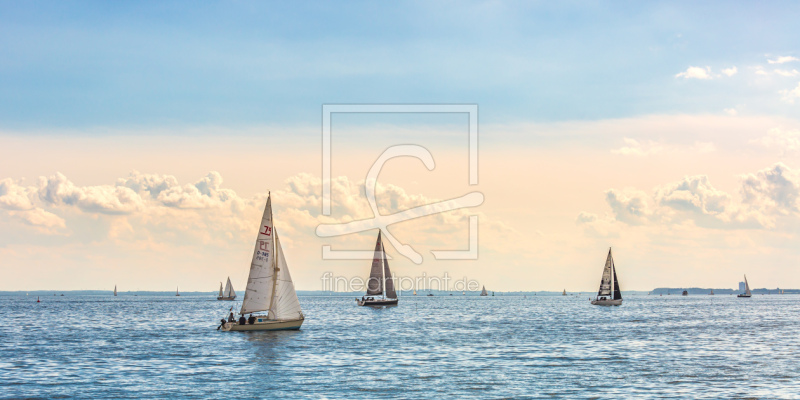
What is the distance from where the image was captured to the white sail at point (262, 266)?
245 feet

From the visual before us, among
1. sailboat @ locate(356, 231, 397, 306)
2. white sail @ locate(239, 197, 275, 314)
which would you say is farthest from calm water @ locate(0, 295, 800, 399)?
sailboat @ locate(356, 231, 397, 306)

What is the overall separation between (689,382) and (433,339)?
35456 mm

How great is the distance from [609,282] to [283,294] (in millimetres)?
114431

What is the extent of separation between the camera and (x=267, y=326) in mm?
77312

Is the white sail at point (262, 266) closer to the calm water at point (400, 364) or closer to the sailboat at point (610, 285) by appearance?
the calm water at point (400, 364)

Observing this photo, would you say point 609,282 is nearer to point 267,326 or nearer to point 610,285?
point 610,285

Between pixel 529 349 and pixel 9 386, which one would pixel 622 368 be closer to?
pixel 529 349

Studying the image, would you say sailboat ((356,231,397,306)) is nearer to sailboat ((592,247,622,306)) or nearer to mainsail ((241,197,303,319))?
sailboat ((592,247,622,306))

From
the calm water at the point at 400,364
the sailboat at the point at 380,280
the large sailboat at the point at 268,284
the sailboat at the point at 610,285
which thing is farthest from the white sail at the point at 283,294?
the sailboat at the point at 610,285

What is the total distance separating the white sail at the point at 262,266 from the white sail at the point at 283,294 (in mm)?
727

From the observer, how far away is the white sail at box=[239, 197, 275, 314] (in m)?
74.7

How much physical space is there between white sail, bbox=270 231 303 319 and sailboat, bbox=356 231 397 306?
6799 cm

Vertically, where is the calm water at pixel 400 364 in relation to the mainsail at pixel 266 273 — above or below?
below

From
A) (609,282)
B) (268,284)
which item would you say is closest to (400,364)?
(268,284)
